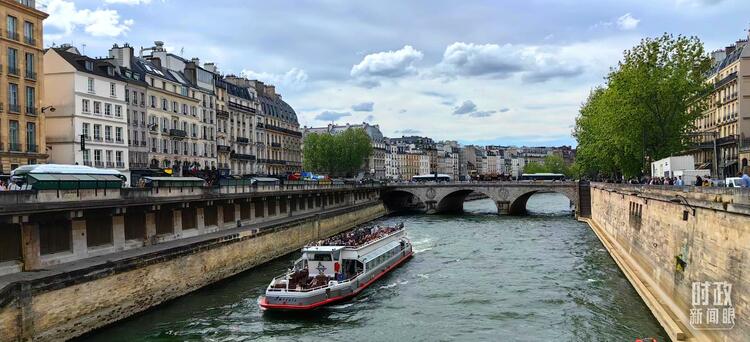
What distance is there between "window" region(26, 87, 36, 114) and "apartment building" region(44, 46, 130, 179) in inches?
273

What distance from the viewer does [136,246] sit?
32531 mm

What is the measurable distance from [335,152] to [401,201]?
23.8 meters

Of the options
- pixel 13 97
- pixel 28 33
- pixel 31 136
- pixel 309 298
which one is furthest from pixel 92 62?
pixel 309 298

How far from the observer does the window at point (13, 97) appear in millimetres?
40062

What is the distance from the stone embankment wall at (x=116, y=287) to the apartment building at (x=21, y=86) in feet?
52.8

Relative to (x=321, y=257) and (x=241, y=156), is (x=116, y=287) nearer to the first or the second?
(x=321, y=257)

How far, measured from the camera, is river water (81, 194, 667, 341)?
23859 millimetres

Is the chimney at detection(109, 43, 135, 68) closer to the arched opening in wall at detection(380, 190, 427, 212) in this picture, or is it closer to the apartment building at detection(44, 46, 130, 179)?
the apartment building at detection(44, 46, 130, 179)

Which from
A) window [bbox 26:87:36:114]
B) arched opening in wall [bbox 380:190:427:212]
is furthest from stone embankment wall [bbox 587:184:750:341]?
arched opening in wall [bbox 380:190:427:212]

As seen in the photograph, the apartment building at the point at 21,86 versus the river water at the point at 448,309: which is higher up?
the apartment building at the point at 21,86

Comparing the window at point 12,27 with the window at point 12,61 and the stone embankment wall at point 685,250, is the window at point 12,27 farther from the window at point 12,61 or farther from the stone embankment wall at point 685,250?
the stone embankment wall at point 685,250

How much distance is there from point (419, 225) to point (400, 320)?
1702 inches

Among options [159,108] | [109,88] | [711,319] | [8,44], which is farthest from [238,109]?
[711,319]

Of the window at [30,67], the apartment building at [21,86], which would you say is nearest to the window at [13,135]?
the apartment building at [21,86]
